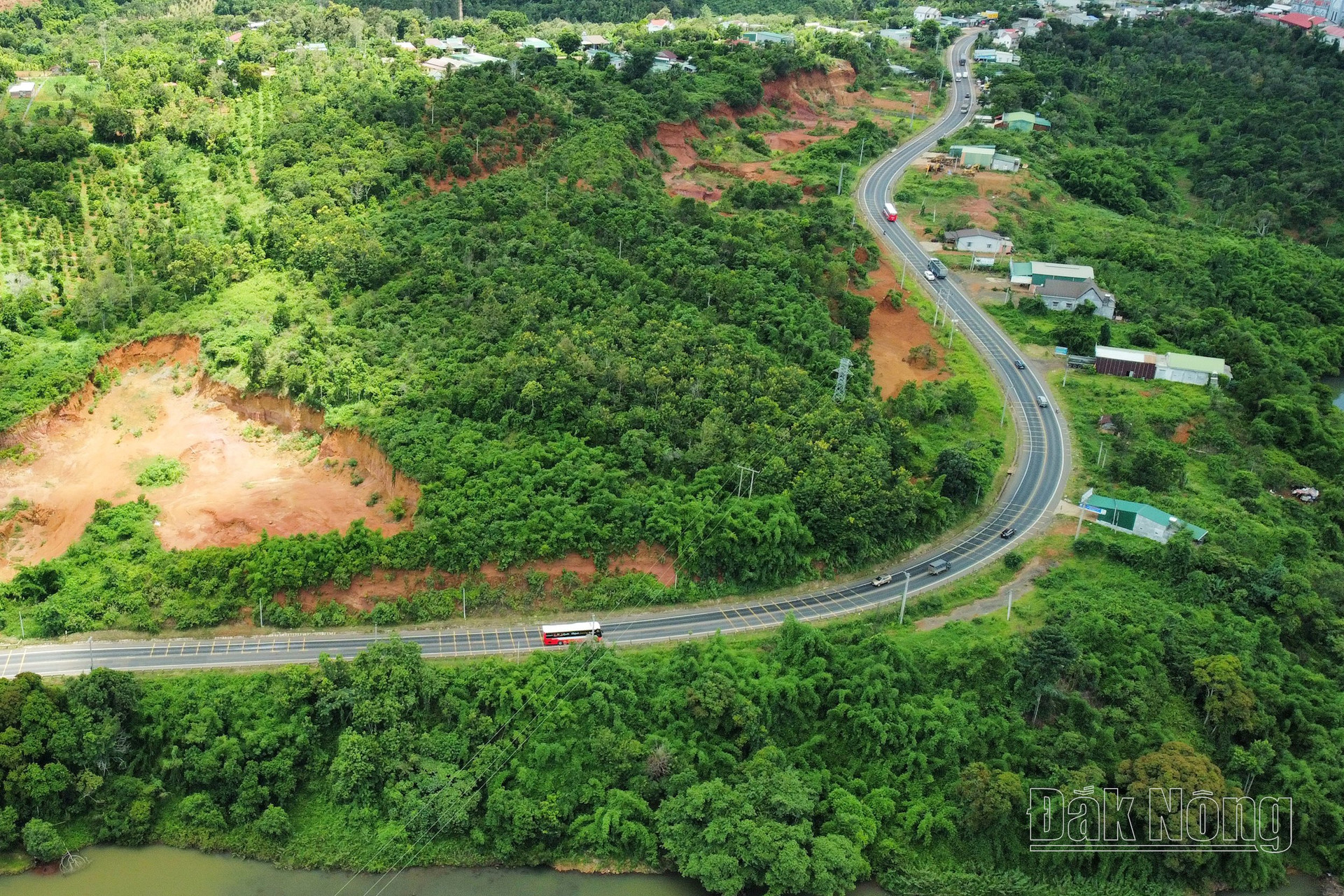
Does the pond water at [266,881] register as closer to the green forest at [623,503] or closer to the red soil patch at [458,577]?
the green forest at [623,503]

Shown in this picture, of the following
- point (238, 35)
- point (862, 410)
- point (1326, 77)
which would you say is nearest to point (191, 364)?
point (862, 410)

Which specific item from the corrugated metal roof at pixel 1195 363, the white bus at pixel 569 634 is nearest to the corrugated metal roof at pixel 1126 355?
the corrugated metal roof at pixel 1195 363

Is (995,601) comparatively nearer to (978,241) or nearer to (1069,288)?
(1069,288)

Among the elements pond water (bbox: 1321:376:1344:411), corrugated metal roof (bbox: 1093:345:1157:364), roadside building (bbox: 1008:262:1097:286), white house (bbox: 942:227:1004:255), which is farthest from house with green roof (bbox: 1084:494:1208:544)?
white house (bbox: 942:227:1004:255)

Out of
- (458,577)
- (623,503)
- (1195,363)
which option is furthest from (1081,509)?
(458,577)

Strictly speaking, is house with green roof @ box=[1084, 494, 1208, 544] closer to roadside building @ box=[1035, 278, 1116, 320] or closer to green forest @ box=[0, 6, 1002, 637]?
green forest @ box=[0, 6, 1002, 637]

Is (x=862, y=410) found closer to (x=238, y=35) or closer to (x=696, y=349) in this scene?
(x=696, y=349)
